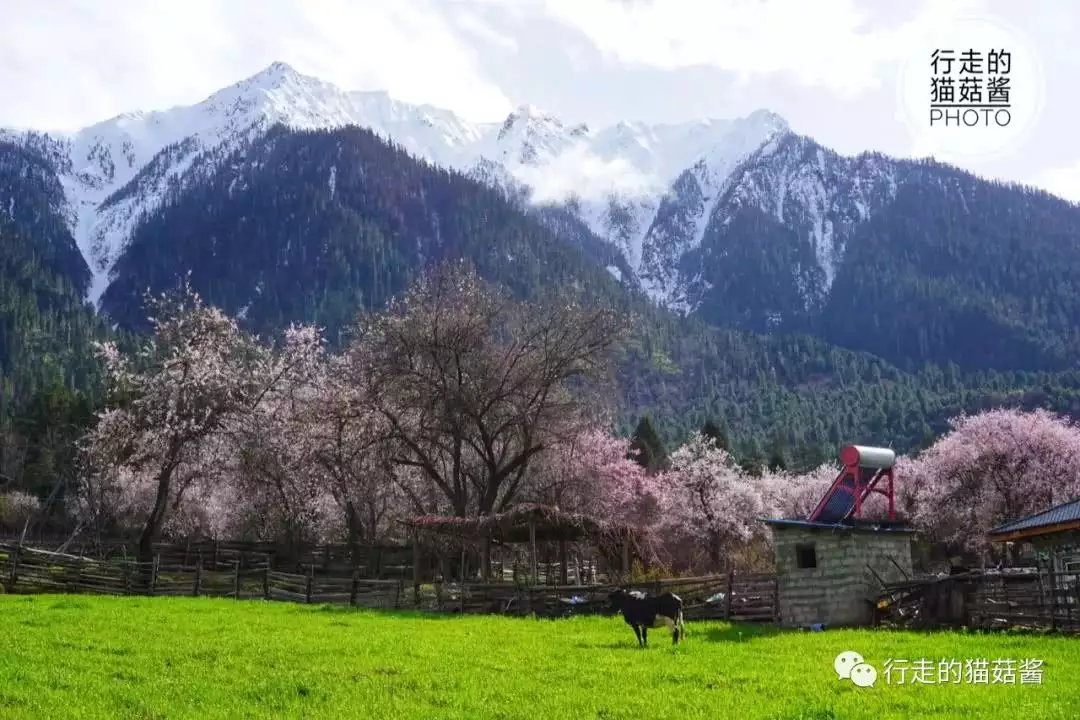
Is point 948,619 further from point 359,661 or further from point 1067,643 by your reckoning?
point 359,661

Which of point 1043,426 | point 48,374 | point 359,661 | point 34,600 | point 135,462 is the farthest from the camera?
point 48,374

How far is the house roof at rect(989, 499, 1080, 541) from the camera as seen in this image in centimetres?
2064

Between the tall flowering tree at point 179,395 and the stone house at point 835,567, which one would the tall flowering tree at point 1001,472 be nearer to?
the stone house at point 835,567

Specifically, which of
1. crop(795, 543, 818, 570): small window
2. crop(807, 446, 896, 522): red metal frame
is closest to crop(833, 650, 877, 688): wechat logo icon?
crop(795, 543, 818, 570): small window

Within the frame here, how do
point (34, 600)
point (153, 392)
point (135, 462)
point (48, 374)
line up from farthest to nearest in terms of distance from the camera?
point (48, 374)
point (135, 462)
point (153, 392)
point (34, 600)

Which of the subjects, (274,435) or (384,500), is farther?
(384,500)

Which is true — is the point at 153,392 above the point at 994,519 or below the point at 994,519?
above

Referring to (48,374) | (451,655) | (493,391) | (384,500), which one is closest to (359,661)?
(451,655)

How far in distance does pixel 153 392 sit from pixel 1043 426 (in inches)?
1696

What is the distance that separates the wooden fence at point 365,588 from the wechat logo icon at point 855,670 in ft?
32.7

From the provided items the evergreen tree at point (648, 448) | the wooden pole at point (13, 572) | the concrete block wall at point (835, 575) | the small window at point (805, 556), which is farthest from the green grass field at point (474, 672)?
the evergreen tree at point (648, 448)

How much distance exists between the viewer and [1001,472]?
148 ft

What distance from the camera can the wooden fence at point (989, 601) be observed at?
17594mm

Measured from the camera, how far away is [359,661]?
14266mm
